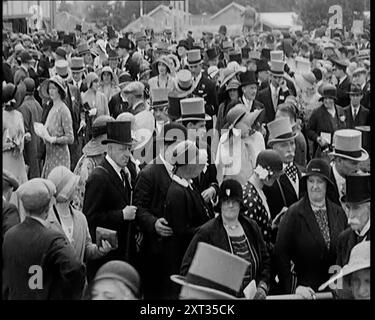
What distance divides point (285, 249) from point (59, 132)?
3770mm

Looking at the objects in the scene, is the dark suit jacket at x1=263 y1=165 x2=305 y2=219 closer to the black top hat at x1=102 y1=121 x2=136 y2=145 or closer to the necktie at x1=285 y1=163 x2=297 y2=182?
the necktie at x1=285 y1=163 x2=297 y2=182

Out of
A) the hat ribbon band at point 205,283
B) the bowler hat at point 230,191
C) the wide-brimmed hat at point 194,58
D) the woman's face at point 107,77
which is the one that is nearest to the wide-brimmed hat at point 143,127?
the bowler hat at point 230,191

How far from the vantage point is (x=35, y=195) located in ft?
17.1

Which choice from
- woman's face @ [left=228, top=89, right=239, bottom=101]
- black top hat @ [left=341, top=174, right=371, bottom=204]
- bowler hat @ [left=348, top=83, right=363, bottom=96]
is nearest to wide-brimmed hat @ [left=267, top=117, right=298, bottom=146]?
black top hat @ [left=341, top=174, right=371, bottom=204]

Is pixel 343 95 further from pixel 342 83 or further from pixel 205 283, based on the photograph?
pixel 205 283

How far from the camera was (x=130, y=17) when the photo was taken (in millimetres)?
24750

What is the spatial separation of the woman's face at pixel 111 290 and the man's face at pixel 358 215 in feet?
Answer: 5.81

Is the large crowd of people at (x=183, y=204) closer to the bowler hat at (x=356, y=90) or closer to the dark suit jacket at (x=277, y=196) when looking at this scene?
the dark suit jacket at (x=277, y=196)

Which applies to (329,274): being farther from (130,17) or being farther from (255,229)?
(130,17)

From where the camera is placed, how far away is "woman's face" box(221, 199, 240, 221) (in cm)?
568

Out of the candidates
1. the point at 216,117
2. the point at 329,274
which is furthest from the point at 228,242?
the point at 216,117

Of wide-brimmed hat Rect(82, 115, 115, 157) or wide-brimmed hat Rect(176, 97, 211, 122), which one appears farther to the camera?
wide-brimmed hat Rect(176, 97, 211, 122)

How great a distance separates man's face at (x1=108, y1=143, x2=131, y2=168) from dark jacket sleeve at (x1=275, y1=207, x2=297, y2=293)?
126 cm

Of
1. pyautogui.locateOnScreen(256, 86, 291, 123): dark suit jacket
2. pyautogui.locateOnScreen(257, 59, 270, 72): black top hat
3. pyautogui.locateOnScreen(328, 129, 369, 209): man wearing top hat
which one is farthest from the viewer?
pyautogui.locateOnScreen(257, 59, 270, 72): black top hat
